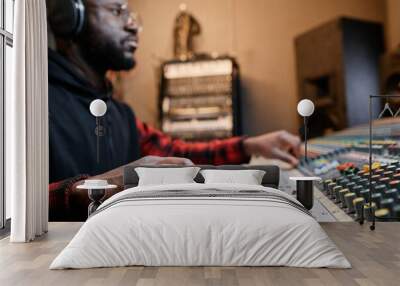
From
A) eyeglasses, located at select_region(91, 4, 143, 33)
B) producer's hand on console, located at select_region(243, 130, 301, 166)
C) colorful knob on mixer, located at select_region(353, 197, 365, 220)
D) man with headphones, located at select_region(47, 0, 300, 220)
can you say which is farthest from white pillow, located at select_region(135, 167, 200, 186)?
eyeglasses, located at select_region(91, 4, 143, 33)

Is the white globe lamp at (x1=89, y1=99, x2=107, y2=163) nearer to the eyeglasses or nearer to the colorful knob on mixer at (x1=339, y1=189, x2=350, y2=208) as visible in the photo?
the eyeglasses

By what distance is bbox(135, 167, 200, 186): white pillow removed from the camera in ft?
14.1

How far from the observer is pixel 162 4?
275 inches

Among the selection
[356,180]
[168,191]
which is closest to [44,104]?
[168,191]

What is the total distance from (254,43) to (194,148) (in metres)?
1.80

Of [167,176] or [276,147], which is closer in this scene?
[167,176]

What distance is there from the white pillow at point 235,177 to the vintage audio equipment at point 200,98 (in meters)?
2.05

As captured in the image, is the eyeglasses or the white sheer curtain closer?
the white sheer curtain

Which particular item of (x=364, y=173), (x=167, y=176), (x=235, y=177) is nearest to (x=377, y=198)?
(x=364, y=173)

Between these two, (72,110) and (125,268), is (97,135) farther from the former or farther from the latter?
(125,268)

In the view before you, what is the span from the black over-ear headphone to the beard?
112mm

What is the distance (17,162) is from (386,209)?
10.1 ft

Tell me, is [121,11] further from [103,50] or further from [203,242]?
[203,242]

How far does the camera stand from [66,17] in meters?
4.90
